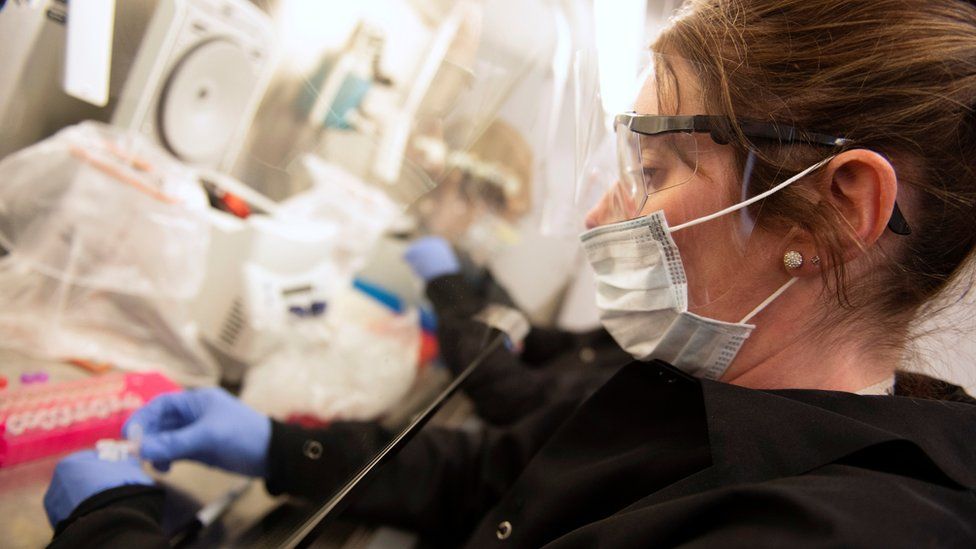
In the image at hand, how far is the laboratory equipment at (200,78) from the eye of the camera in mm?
878

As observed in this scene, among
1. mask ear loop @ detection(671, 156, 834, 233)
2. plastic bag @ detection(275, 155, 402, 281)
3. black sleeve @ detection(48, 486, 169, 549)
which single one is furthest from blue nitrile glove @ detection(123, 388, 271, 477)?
mask ear loop @ detection(671, 156, 834, 233)

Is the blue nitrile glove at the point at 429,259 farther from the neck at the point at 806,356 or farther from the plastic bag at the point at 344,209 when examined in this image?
the neck at the point at 806,356

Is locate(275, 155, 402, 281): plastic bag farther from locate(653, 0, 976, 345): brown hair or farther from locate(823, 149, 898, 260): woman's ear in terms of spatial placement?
locate(823, 149, 898, 260): woman's ear

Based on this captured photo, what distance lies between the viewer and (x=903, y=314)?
0.85 meters

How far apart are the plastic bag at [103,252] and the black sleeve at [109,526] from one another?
0.30 metres

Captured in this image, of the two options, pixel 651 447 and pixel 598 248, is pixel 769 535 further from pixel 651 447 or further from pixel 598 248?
pixel 598 248

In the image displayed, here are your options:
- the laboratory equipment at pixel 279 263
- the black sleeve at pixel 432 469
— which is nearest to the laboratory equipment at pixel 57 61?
the laboratory equipment at pixel 279 263

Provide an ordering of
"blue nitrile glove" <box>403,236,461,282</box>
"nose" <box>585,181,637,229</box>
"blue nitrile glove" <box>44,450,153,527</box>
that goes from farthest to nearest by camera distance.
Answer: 1. "blue nitrile glove" <box>403,236,461,282</box>
2. "nose" <box>585,181,637,229</box>
3. "blue nitrile glove" <box>44,450,153,527</box>

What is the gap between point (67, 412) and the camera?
2.92ft

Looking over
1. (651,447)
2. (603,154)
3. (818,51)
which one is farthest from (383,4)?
(651,447)

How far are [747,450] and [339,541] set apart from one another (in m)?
0.74

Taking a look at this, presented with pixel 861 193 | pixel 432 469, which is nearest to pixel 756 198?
pixel 861 193

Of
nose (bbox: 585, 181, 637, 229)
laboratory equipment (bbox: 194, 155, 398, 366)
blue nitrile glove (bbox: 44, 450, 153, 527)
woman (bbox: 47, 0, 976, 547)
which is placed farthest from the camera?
laboratory equipment (bbox: 194, 155, 398, 366)

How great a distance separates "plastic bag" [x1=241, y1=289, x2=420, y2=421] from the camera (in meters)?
1.22
